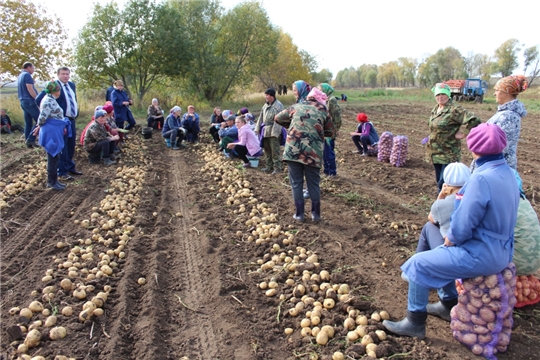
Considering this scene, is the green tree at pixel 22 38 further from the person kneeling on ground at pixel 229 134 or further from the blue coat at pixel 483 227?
the blue coat at pixel 483 227

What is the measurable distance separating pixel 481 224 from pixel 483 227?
2 centimetres

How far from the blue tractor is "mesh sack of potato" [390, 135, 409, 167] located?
29.2 meters

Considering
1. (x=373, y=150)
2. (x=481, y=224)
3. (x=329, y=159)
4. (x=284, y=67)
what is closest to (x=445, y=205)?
(x=481, y=224)

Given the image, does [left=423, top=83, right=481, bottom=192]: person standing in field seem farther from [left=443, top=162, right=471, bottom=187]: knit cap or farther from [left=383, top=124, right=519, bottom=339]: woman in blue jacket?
[left=383, top=124, right=519, bottom=339]: woman in blue jacket

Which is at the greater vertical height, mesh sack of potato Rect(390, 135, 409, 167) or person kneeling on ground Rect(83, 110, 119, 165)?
person kneeling on ground Rect(83, 110, 119, 165)

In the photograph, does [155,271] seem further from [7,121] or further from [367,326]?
[7,121]

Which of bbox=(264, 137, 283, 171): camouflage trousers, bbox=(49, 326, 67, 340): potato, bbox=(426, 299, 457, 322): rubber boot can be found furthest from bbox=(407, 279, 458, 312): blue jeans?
bbox=(264, 137, 283, 171): camouflage trousers

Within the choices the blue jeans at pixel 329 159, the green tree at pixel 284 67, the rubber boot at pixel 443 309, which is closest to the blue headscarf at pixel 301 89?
the blue jeans at pixel 329 159

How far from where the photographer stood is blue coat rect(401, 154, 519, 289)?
2.50 m

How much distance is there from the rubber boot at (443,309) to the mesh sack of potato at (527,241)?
0.66 m

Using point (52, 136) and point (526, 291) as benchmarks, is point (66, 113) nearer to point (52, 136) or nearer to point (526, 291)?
point (52, 136)

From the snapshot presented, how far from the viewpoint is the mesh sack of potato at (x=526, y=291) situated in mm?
3353

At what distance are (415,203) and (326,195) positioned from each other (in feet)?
4.76

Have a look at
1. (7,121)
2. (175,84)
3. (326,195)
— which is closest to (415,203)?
(326,195)
